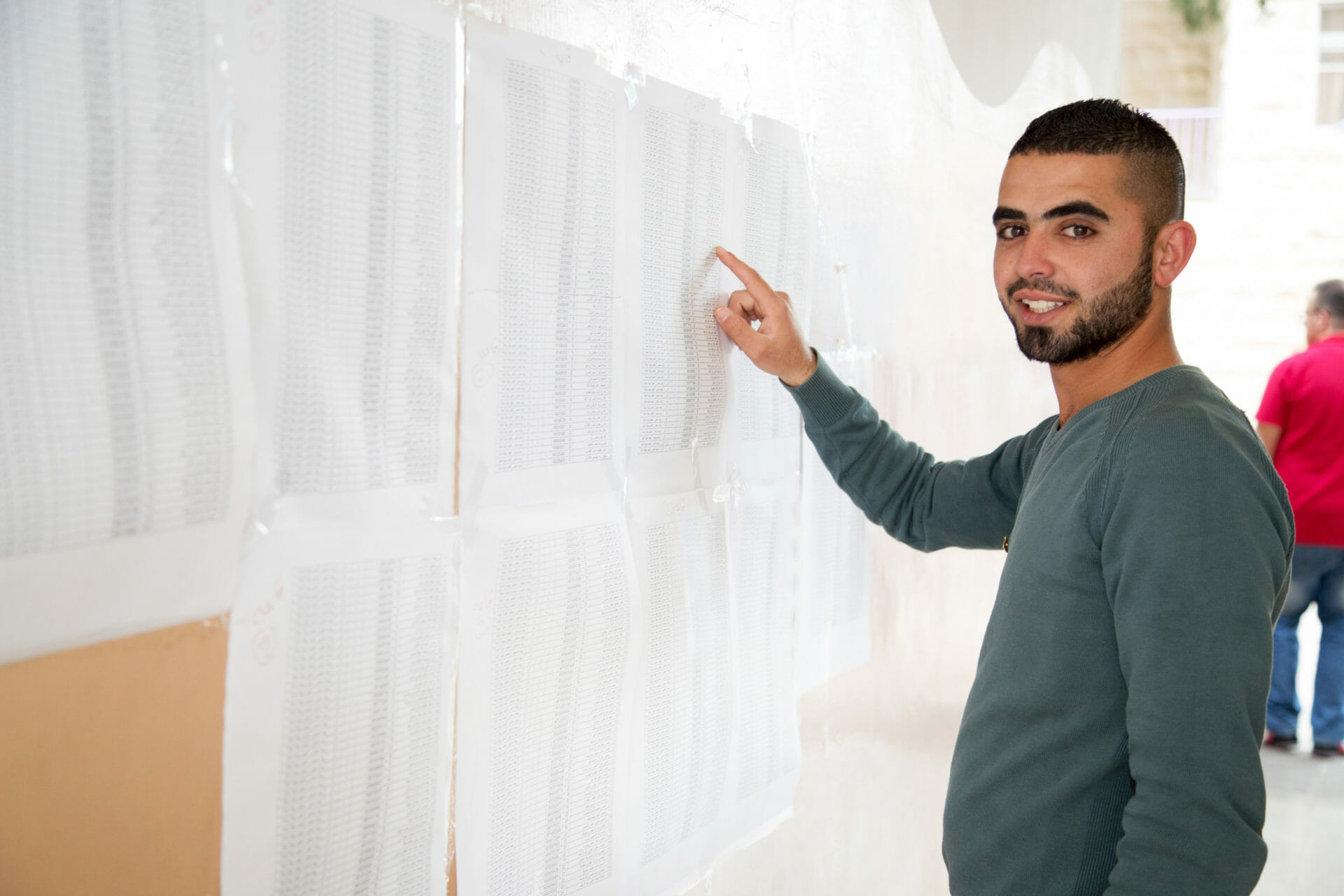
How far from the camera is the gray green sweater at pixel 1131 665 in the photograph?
0.80m

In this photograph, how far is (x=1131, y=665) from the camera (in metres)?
0.84

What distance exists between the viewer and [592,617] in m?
0.97

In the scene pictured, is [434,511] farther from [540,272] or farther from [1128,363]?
[1128,363]

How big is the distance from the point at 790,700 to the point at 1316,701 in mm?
2610

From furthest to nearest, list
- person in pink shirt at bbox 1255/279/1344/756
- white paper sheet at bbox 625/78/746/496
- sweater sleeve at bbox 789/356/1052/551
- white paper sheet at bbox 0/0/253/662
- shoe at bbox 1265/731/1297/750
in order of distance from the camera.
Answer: shoe at bbox 1265/731/1297/750, person in pink shirt at bbox 1255/279/1344/756, sweater sleeve at bbox 789/356/1052/551, white paper sheet at bbox 625/78/746/496, white paper sheet at bbox 0/0/253/662

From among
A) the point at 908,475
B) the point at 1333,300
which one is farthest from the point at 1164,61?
the point at 908,475

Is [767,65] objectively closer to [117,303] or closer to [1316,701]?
[117,303]

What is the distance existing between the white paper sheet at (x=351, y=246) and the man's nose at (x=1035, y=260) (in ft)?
2.01

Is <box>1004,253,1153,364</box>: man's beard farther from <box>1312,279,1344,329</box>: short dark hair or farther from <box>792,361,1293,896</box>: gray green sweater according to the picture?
<box>1312,279,1344,329</box>: short dark hair

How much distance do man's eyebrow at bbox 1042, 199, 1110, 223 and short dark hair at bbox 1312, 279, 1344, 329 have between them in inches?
98.9

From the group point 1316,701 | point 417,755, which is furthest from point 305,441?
point 1316,701

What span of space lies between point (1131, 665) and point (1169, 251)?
0.45 m

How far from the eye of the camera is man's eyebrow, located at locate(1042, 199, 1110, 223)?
3.37 feet

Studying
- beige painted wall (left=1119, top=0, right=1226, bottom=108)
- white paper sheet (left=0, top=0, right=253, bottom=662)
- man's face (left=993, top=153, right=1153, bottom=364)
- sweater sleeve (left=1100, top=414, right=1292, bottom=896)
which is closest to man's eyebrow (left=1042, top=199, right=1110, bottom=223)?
man's face (left=993, top=153, right=1153, bottom=364)
